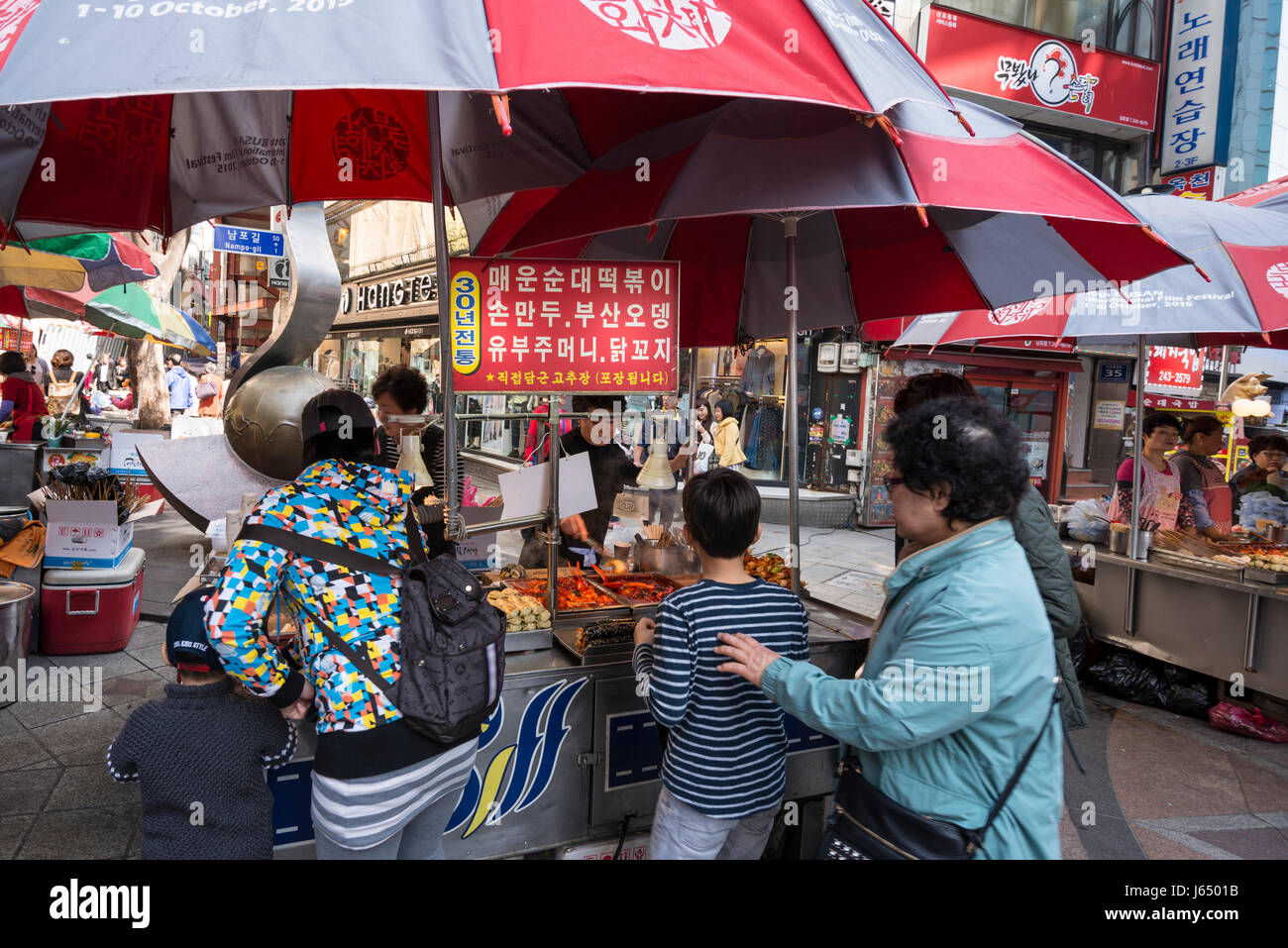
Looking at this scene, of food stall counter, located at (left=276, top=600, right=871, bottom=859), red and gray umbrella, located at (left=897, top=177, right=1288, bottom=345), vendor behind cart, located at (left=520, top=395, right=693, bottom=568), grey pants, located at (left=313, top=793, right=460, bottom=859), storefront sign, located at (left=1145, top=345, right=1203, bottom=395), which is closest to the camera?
grey pants, located at (left=313, top=793, right=460, bottom=859)

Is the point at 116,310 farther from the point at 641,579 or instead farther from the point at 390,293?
the point at 641,579

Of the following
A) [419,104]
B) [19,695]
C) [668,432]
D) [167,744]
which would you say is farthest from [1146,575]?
[19,695]

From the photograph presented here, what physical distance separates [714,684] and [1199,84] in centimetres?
1571

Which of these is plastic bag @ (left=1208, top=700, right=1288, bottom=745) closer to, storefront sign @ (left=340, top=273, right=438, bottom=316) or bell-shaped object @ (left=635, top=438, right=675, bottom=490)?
bell-shaped object @ (left=635, top=438, right=675, bottom=490)

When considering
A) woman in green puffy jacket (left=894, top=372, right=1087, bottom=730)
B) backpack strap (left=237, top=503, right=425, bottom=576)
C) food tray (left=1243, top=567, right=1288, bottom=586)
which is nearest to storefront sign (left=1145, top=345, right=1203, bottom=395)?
food tray (left=1243, top=567, right=1288, bottom=586)

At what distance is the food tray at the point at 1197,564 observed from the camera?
217 inches

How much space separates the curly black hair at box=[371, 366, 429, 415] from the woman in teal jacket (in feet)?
10.7

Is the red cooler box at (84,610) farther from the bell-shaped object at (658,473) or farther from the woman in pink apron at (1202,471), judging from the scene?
the woman in pink apron at (1202,471)

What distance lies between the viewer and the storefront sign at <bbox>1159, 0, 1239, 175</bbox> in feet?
40.6

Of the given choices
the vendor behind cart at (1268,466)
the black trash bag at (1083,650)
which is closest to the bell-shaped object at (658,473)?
the black trash bag at (1083,650)

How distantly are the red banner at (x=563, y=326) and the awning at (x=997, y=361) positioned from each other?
378 inches

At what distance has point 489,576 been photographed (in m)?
4.07

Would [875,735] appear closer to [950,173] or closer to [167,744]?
[950,173]
